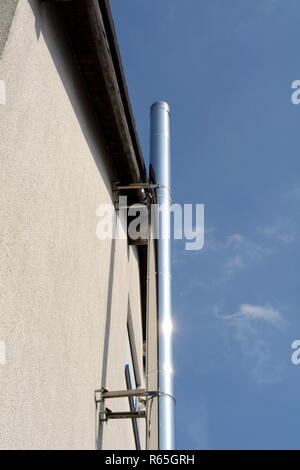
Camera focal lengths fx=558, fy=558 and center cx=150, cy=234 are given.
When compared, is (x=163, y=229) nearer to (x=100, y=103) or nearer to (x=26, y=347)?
(x=100, y=103)

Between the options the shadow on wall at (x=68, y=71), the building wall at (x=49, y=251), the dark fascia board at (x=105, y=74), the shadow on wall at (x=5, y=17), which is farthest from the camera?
the dark fascia board at (x=105, y=74)

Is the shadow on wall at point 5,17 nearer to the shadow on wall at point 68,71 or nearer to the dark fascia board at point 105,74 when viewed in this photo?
the shadow on wall at point 68,71

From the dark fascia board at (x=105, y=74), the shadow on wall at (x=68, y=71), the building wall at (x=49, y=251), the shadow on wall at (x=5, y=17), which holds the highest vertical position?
the dark fascia board at (x=105, y=74)

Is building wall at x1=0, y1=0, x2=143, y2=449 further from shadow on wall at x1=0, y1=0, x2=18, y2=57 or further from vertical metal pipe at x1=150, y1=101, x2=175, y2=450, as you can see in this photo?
vertical metal pipe at x1=150, y1=101, x2=175, y2=450

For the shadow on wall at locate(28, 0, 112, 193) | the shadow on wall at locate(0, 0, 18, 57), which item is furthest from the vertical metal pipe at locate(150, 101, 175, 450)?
the shadow on wall at locate(0, 0, 18, 57)

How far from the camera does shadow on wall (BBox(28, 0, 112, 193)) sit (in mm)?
4926

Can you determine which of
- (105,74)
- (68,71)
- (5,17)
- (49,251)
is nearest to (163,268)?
(105,74)

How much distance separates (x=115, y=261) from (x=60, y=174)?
293cm

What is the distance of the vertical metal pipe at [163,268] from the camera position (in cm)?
870

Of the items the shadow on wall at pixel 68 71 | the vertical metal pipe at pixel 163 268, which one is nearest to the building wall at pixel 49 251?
the shadow on wall at pixel 68 71

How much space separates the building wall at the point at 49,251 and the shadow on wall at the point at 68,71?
1 cm

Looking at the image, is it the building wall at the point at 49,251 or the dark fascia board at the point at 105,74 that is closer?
the building wall at the point at 49,251

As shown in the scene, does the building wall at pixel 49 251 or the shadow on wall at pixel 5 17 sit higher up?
the shadow on wall at pixel 5 17
